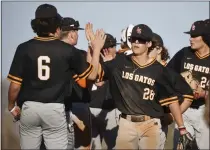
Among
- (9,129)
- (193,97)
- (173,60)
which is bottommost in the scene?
(9,129)

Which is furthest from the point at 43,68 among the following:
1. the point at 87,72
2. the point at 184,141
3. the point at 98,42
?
the point at 184,141

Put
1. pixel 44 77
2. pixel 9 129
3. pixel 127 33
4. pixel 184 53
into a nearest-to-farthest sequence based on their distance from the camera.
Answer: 1. pixel 44 77
2. pixel 184 53
3. pixel 127 33
4. pixel 9 129

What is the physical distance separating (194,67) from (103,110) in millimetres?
1547

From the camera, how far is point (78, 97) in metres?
6.09

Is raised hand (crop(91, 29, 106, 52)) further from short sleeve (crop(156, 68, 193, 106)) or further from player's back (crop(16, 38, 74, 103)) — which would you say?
short sleeve (crop(156, 68, 193, 106))

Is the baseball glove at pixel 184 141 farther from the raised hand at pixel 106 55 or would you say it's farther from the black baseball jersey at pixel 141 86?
the raised hand at pixel 106 55

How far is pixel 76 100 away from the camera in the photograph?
6.06m

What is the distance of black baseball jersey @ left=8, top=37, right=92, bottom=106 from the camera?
4.90 meters

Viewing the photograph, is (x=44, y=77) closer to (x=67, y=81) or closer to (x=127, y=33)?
(x=67, y=81)

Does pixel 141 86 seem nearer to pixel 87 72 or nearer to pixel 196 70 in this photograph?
pixel 87 72

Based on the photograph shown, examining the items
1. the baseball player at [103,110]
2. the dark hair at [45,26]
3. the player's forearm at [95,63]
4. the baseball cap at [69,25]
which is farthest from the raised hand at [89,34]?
the baseball player at [103,110]

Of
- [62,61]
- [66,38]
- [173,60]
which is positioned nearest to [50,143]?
[62,61]

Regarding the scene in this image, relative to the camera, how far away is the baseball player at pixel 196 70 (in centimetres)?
604

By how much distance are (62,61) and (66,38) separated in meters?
1.16
